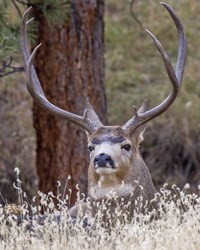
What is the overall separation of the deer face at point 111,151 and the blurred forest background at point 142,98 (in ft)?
17.1

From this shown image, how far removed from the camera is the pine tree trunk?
12.4 meters

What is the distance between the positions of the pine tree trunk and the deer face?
2.39 metres

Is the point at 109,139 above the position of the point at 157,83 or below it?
above

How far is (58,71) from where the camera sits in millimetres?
12445

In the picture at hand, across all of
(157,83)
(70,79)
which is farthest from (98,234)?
(157,83)

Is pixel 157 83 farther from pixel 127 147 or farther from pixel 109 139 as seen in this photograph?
pixel 109 139

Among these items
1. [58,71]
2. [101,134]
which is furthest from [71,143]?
[101,134]

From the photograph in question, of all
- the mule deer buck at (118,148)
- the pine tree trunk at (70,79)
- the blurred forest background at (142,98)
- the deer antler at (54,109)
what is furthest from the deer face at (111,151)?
the blurred forest background at (142,98)

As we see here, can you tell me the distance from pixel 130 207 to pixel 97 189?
16.1 inches

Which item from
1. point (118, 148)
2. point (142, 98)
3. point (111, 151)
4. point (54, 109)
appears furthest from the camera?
point (142, 98)

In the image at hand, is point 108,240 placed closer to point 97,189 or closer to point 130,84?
point 97,189

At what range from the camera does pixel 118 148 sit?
985 centimetres

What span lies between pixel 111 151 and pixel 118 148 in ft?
0.54

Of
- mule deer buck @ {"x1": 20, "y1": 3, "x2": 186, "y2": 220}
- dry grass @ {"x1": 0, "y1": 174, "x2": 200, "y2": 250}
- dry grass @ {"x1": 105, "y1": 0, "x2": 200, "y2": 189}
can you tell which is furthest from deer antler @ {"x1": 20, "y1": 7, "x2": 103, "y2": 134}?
dry grass @ {"x1": 105, "y1": 0, "x2": 200, "y2": 189}
